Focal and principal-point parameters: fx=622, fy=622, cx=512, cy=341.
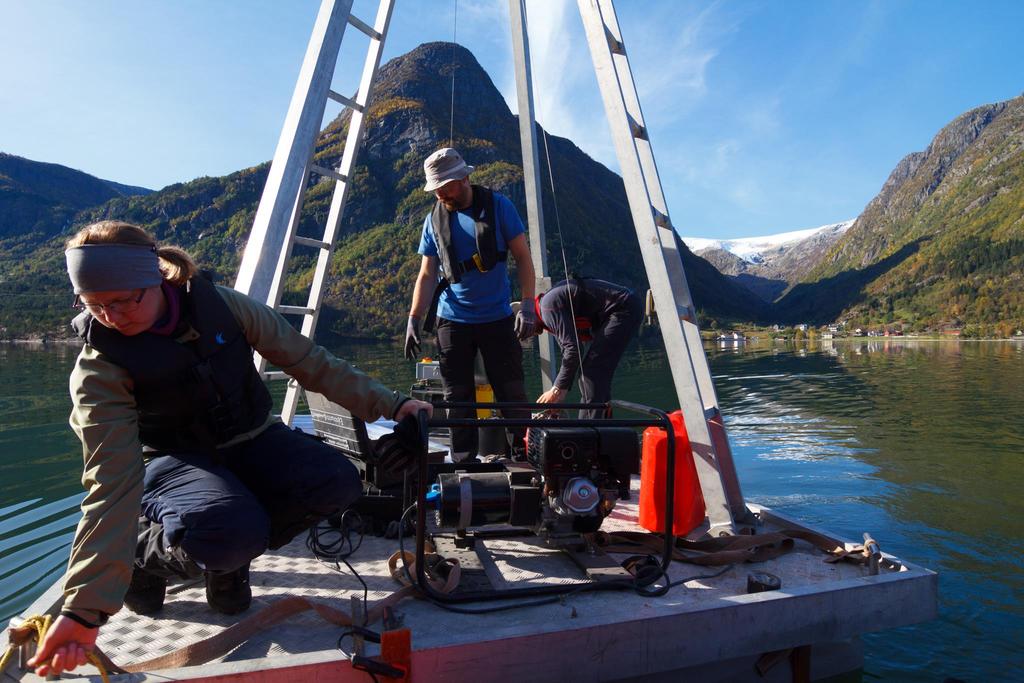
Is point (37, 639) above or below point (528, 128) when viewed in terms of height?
below

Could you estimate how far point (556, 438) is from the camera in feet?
8.58

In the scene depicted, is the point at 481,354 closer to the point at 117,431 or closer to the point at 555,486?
the point at 555,486

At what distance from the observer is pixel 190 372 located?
7.19 feet

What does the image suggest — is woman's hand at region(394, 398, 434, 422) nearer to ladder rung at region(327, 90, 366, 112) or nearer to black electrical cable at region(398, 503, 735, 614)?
black electrical cable at region(398, 503, 735, 614)

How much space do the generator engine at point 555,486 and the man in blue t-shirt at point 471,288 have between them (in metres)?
1.37

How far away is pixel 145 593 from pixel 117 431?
2.75 ft

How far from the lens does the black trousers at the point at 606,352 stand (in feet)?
13.9

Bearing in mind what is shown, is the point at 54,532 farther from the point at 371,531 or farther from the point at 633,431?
the point at 633,431

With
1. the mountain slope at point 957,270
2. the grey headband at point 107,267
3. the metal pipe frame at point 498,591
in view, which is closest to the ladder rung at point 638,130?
the metal pipe frame at point 498,591

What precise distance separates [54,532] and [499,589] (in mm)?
5053

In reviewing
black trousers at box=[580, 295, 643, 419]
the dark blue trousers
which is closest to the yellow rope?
the dark blue trousers

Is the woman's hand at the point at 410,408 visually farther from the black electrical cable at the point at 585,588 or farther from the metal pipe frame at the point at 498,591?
the black electrical cable at the point at 585,588

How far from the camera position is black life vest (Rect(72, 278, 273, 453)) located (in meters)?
2.07

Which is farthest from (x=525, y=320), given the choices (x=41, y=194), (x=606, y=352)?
(x=41, y=194)
